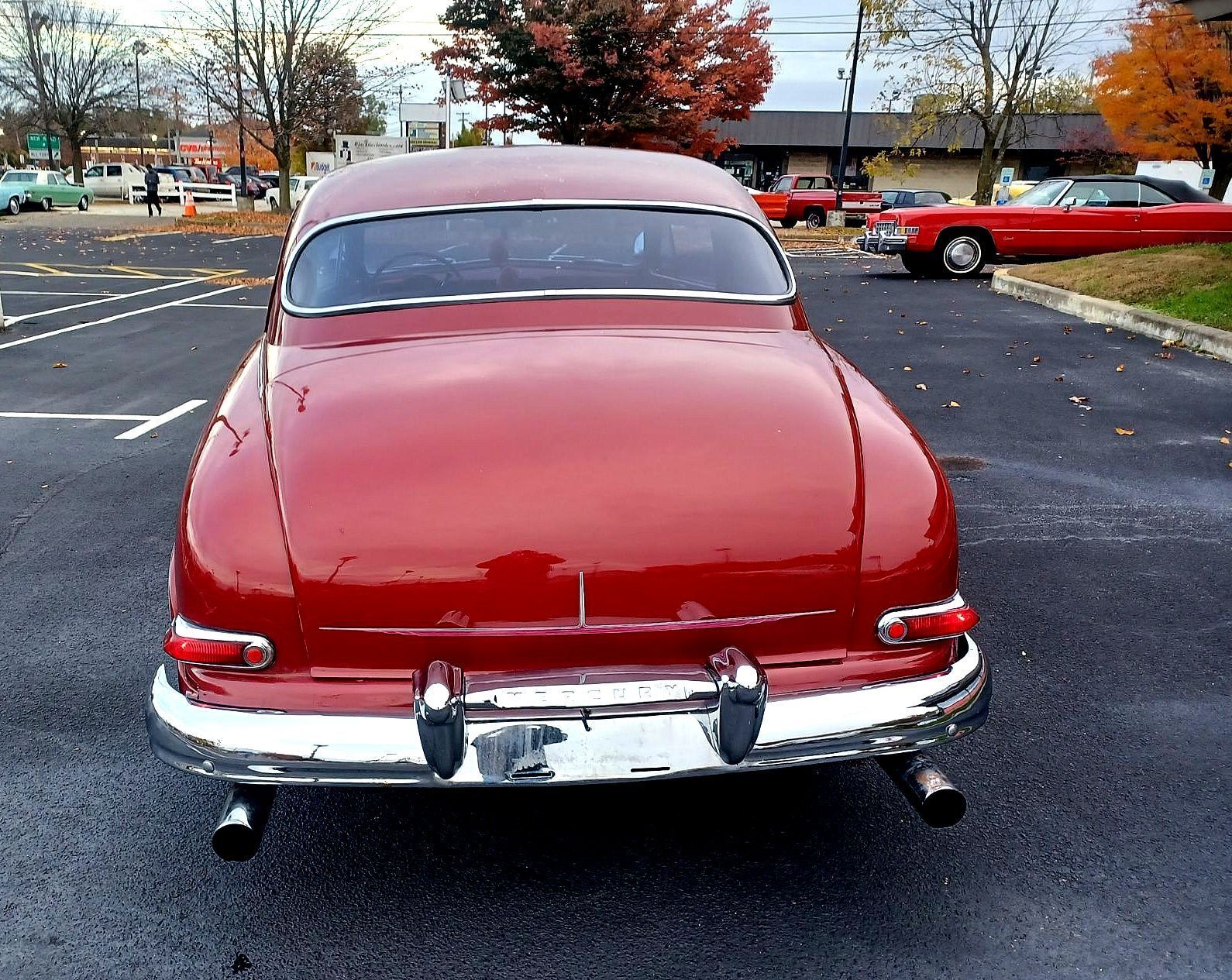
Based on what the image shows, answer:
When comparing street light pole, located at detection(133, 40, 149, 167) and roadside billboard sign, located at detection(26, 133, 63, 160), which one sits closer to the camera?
street light pole, located at detection(133, 40, 149, 167)

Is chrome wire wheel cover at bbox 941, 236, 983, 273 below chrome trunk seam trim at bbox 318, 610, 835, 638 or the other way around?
the other way around

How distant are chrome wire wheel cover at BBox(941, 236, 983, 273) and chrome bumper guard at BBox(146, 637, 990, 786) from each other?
14655 millimetres

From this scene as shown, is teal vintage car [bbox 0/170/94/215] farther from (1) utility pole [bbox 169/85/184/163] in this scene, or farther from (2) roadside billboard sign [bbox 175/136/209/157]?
(2) roadside billboard sign [bbox 175/136/209/157]

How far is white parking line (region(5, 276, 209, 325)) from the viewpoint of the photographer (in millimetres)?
11041

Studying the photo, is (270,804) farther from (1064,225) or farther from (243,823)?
(1064,225)

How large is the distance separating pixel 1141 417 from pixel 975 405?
1068 mm

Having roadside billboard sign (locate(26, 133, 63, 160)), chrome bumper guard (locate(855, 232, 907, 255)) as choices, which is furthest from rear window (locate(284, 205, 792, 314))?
roadside billboard sign (locate(26, 133, 63, 160))

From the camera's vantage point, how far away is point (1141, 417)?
673 centimetres

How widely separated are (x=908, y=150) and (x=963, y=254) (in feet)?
113

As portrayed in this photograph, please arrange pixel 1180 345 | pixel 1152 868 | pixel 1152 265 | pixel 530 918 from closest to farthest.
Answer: pixel 530 918
pixel 1152 868
pixel 1180 345
pixel 1152 265

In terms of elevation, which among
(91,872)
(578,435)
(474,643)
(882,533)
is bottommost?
(91,872)

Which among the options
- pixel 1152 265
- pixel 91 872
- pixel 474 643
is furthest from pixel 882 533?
pixel 1152 265

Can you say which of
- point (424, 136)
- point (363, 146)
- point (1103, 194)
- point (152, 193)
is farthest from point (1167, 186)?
point (424, 136)

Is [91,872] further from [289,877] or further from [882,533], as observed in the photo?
[882,533]
